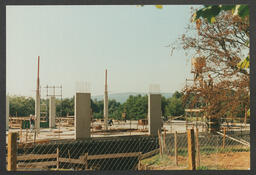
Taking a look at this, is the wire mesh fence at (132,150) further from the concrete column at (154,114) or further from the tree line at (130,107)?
the tree line at (130,107)

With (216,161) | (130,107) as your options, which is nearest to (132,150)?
(216,161)

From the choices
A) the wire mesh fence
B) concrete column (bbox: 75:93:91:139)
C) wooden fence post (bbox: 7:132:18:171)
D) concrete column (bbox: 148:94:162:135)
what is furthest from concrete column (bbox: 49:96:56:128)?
wooden fence post (bbox: 7:132:18:171)

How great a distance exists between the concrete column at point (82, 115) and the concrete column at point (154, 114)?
7.63ft

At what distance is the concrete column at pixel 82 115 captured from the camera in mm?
10500

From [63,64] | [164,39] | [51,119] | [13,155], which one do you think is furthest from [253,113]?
[51,119]

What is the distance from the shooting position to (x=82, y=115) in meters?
10.6

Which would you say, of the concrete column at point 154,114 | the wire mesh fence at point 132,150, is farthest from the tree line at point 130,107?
the wire mesh fence at point 132,150

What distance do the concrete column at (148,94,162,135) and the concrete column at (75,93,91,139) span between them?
2.33 meters

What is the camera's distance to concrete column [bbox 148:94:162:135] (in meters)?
11.4

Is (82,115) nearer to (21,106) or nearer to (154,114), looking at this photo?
(154,114)

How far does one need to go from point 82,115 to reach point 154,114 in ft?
8.89

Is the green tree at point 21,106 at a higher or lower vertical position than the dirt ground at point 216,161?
higher
